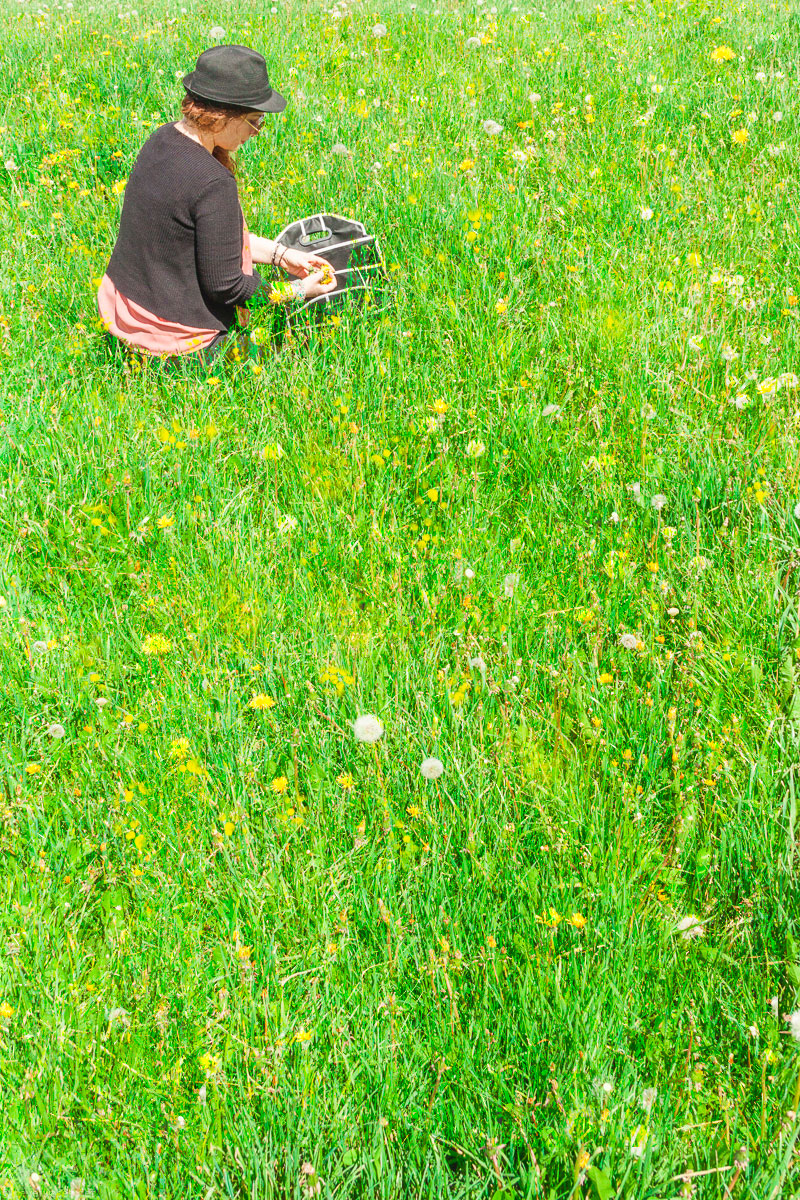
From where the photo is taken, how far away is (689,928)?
1.91 meters

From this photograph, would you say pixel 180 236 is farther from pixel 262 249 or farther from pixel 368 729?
pixel 368 729

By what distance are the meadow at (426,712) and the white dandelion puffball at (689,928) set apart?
1 cm

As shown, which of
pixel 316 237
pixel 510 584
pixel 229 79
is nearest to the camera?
pixel 510 584

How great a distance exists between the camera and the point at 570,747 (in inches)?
90.5

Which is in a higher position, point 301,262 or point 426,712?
point 301,262

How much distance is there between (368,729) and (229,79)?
9.02 ft

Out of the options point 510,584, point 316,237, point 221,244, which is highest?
point 221,244

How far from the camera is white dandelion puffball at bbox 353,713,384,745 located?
7.24ft

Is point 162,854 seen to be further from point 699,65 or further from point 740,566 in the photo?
point 699,65

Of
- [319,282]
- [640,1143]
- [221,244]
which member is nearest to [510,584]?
[640,1143]

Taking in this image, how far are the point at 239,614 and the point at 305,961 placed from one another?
1.14 m

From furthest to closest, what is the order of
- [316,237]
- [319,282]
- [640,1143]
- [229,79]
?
[316,237]
[319,282]
[229,79]
[640,1143]

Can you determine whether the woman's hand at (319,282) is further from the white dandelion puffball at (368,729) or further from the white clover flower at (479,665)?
the white dandelion puffball at (368,729)

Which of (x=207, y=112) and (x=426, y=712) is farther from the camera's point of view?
(x=207, y=112)
